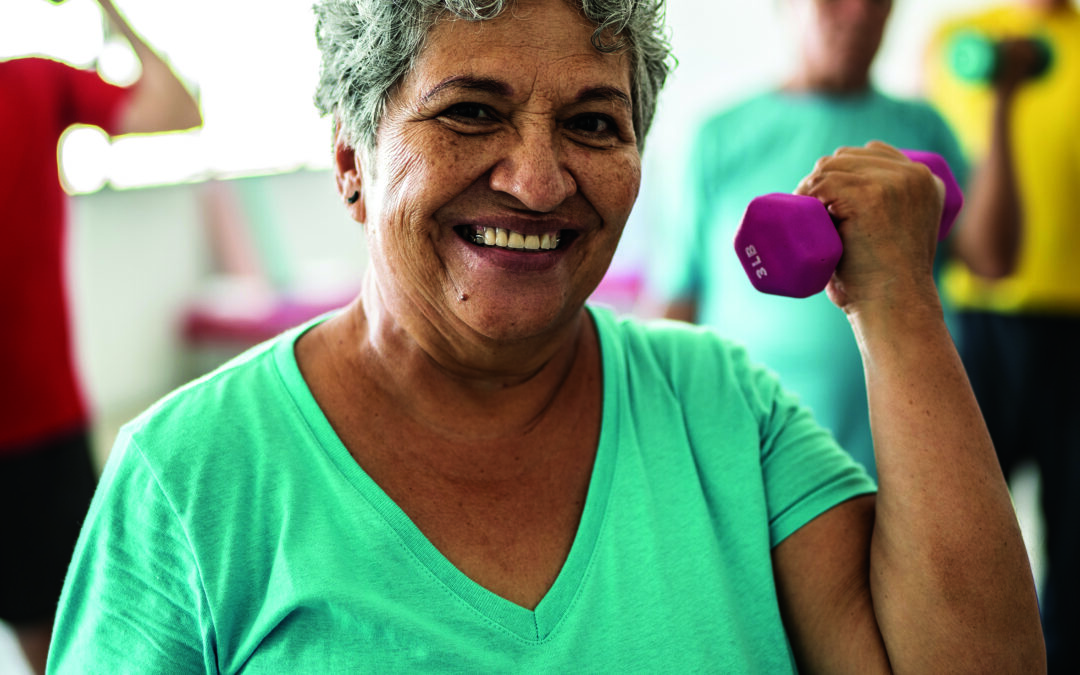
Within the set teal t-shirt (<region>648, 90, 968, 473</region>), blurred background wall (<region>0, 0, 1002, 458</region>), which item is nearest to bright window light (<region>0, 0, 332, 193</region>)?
blurred background wall (<region>0, 0, 1002, 458</region>)

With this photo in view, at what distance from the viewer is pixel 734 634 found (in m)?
1.10

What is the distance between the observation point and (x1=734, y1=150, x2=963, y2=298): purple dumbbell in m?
1.15

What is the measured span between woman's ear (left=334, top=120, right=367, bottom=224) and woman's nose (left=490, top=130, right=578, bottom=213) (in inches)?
8.3

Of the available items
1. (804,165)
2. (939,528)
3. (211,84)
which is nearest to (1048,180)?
(804,165)

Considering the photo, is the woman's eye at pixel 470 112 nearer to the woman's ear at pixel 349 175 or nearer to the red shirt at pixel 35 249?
the woman's ear at pixel 349 175

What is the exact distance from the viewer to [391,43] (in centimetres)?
107

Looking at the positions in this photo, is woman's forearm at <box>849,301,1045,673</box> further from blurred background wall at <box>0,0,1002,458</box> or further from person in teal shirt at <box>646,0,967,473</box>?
blurred background wall at <box>0,0,1002,458</box>

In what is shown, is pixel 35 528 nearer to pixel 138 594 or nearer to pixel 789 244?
pixel 138 594

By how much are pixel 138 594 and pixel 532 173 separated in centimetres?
→ 60

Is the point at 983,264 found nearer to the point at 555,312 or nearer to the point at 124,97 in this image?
the point at 555,312

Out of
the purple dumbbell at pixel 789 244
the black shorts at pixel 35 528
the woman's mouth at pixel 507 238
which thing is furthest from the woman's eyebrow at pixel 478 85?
the black shorts at pixel 35 528

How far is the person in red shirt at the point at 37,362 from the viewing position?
6.68ft

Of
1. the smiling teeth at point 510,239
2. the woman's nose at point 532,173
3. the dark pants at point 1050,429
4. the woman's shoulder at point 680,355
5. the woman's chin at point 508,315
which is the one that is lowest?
the dark pants at point 1050,429

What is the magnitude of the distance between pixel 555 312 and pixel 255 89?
4.48 meters
